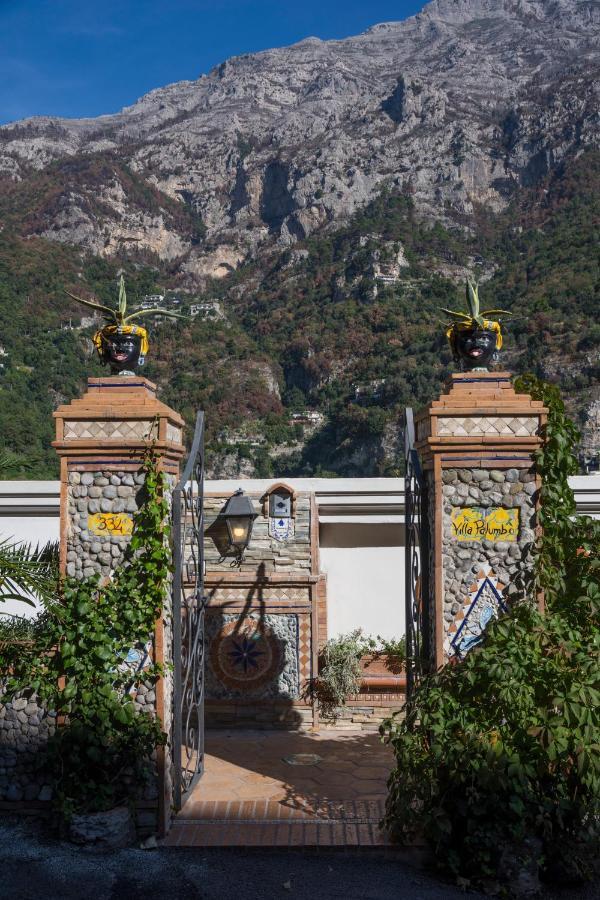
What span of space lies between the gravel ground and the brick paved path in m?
0.15

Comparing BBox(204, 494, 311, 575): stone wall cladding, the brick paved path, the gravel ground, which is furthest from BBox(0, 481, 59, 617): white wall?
the gravel ground

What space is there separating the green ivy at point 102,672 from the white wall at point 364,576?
435 centimetres

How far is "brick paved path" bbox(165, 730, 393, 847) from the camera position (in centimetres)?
543

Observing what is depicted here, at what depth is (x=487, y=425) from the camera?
5598 mm

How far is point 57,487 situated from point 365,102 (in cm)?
7187

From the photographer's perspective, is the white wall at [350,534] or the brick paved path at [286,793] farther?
the white wall at [350,534]

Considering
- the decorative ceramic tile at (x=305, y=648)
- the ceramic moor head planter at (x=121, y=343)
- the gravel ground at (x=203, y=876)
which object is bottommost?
the gravel ground at (x=203, y=876)

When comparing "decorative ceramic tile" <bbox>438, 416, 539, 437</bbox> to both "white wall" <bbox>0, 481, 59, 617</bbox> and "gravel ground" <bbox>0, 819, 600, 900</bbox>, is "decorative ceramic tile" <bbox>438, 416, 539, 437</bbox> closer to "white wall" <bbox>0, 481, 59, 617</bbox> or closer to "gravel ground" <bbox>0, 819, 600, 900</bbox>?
"gravel ground" <bbox>0, 819, 600, 900</bbox>

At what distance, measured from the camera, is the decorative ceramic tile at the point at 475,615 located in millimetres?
5520

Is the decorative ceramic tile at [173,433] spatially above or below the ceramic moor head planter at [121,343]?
below

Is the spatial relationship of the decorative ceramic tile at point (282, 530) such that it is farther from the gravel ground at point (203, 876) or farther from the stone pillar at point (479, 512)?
the gravel ground at point (203, 876)

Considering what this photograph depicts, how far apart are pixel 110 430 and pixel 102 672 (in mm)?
1687

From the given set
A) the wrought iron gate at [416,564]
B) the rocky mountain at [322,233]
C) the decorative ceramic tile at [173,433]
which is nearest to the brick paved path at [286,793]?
the wrought iron gate at [416,564]

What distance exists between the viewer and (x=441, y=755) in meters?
4.92
